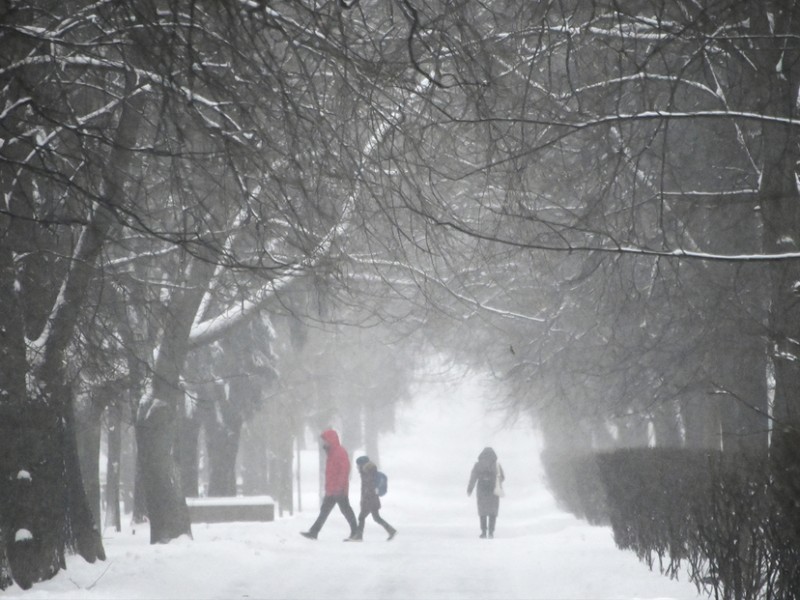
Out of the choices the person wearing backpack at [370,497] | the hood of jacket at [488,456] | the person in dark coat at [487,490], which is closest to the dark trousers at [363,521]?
the person wearing backpack at [370,497]

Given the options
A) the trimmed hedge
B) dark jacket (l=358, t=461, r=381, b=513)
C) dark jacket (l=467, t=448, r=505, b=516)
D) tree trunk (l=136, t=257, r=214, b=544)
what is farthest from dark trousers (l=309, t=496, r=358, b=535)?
dark jacket (l=467, t=448, r=505, b=516)

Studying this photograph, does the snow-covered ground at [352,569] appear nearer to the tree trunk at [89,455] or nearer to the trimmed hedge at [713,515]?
the trimmed hedge at [713,515]

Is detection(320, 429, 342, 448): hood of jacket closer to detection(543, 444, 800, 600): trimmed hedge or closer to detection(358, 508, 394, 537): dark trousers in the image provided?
detection(358, 508, 394, 537): dark trousers

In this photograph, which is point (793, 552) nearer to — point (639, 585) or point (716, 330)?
point (639, 585)

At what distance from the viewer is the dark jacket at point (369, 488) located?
1933cm

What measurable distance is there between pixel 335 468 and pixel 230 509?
4175mm

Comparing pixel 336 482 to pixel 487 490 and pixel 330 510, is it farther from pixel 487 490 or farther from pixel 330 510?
pixel 487 490

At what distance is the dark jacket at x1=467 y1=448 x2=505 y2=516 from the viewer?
22.5 meters

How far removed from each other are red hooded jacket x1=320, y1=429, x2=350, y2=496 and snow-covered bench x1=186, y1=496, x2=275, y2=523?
335 cm

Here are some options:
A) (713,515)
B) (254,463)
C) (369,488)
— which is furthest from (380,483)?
(254,463)

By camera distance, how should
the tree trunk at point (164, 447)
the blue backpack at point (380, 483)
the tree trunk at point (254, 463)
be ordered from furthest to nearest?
the tree trunk at point (254, 463) → the blue backpack at point (380, 483) → the tree trunk at point (164, 447)

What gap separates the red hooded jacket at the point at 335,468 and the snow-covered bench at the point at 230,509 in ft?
11.0

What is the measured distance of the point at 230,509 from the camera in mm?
21812

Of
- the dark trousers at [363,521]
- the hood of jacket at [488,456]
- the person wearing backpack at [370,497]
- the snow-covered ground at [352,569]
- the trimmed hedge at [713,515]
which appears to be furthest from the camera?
the hood of jacket at [488,456]
